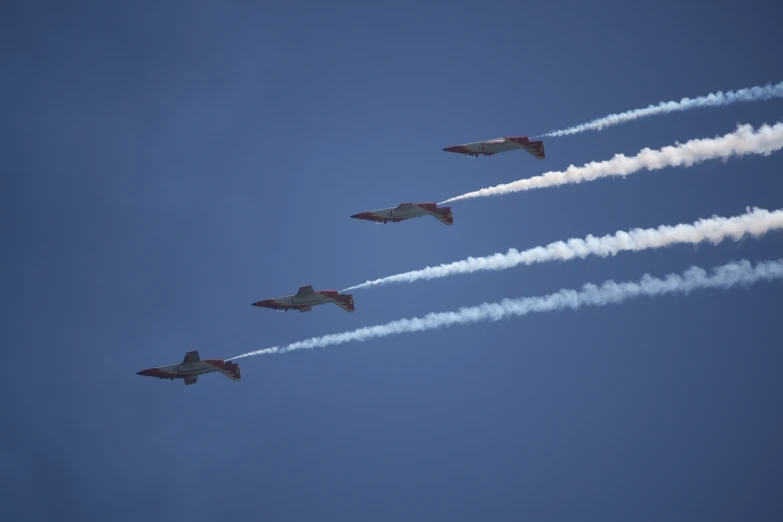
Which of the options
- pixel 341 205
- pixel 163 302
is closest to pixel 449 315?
pixel 163 302

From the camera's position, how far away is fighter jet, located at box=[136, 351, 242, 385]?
5994cm

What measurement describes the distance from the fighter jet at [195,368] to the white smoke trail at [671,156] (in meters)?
20.1

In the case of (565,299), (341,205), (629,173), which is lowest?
(565,299)

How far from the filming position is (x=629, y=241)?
51281mm

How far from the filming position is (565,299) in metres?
54.2

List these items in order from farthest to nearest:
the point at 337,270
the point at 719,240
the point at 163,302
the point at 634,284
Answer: the point at 337,270, the point at 163,302, the point at 634,284, the point at 719,240

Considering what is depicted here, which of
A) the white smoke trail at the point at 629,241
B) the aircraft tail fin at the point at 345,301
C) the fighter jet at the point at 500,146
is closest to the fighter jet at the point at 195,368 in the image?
the aircraft tail fin at the point at 345,301

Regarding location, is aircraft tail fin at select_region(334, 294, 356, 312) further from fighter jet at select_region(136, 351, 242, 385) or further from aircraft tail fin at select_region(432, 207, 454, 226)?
fighter jet at select_region(136, 351, 242, 385)

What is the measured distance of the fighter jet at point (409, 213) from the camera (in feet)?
190

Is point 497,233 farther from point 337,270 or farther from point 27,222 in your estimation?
point 27,222

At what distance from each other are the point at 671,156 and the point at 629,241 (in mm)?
6010

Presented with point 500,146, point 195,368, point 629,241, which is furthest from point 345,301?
point 629,241

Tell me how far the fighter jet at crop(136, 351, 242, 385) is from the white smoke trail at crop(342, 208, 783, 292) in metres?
12.8

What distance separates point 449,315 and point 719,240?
18344mm
